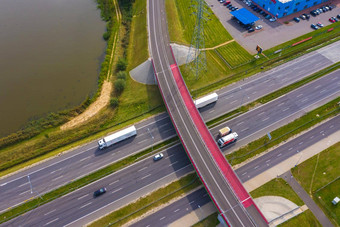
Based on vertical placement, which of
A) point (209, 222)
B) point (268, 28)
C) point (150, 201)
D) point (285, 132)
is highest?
point (268, 28)

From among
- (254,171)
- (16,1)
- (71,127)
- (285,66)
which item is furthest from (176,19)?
(16,1)

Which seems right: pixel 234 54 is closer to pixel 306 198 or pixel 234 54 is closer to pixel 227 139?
pixel 227 139

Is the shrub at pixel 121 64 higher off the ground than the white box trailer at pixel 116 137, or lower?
higher

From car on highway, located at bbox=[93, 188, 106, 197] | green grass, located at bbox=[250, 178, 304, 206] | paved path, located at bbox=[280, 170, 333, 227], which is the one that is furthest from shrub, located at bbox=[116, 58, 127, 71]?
paved path, located at bbox=[280, 170, 333, 227]

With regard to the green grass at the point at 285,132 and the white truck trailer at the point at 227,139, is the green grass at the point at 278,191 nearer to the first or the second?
the green grass at the point at 285,132

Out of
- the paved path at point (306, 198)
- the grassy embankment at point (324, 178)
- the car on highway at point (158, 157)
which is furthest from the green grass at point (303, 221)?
the car on highway at point (158, 157)

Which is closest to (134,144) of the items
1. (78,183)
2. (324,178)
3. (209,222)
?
(78,183)

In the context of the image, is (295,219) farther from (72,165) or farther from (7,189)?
(7,189)
